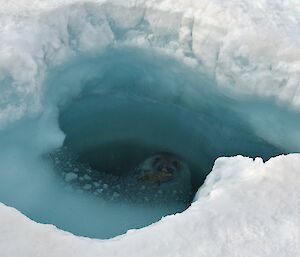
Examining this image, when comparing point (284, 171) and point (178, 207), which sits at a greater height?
point (284, 171)

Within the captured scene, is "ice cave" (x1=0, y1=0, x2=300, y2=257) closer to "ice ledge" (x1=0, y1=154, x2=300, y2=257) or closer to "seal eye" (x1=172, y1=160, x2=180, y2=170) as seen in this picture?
"seal eye" (x1=172, y1=160, x2=180, y2=170)

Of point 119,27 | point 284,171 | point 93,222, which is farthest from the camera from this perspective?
point 119,27

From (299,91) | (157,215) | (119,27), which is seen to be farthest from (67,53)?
(299,91)

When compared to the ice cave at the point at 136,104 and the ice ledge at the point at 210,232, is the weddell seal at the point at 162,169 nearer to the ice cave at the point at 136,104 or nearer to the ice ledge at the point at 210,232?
the ice cave at the point at 136,104

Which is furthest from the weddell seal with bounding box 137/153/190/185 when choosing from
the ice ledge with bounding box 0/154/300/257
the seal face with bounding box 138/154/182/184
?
the ice ledge with bounding box 0/154/300/257

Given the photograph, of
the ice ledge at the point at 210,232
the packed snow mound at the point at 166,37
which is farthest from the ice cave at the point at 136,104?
the ice ledge at the point at 210,232

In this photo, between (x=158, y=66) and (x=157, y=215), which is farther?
(x=158, y=66)

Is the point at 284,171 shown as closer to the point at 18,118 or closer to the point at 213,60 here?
the point at 213,60

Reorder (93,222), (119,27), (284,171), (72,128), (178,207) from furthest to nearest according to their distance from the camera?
1. (72,128)
2. (119,27)
3. (178,207)
4. (93,222)
5. (284,171)
